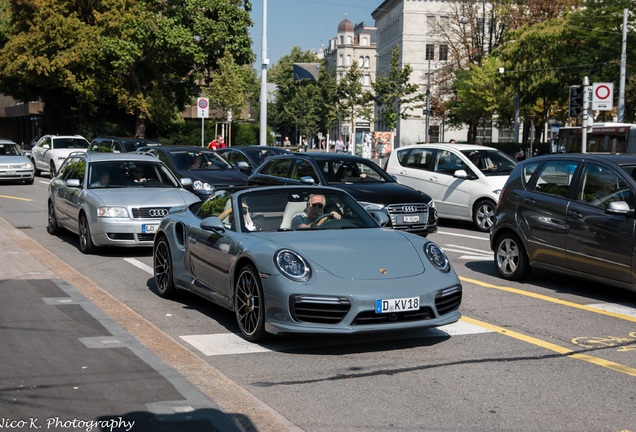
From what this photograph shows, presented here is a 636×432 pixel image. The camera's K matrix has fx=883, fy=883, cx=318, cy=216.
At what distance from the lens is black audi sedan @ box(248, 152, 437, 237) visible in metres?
15.0

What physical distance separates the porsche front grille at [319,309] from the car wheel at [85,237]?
711 centimetres

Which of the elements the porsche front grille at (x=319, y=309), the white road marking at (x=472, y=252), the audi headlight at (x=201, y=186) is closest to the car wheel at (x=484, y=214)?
the white road marking at (x=472, y=252)

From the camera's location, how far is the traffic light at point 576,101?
2378 centimetres

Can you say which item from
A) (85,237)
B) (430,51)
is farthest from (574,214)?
(430,51)

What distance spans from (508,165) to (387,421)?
563 inches

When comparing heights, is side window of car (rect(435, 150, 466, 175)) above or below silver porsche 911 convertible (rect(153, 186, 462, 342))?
above

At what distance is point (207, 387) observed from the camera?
19.8 feet

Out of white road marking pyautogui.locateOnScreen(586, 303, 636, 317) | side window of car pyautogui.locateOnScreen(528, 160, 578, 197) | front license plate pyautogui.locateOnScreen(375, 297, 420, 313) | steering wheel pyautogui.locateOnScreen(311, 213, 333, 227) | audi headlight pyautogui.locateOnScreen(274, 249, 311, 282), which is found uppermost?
side window of car pyautogui.locateOnScreen(528, 160, 578, 197)

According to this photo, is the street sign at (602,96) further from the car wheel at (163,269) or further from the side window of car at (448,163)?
the car wheel at (163,269)

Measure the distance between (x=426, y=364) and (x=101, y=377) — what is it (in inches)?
97.0

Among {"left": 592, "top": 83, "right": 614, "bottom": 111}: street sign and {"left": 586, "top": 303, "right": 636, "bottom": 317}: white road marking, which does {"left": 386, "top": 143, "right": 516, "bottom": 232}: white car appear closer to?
{"left": 592, "top": 83, "right": 614, "bottom": 111}: street sign

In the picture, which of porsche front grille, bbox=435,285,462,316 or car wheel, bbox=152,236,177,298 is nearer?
porsche front grille, bbox=435,285,462,316

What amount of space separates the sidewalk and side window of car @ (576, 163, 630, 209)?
17.2 feet

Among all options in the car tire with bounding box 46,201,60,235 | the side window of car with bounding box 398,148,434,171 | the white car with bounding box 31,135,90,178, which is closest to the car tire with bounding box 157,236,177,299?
the car tire with bounding box 46,201,60,235
